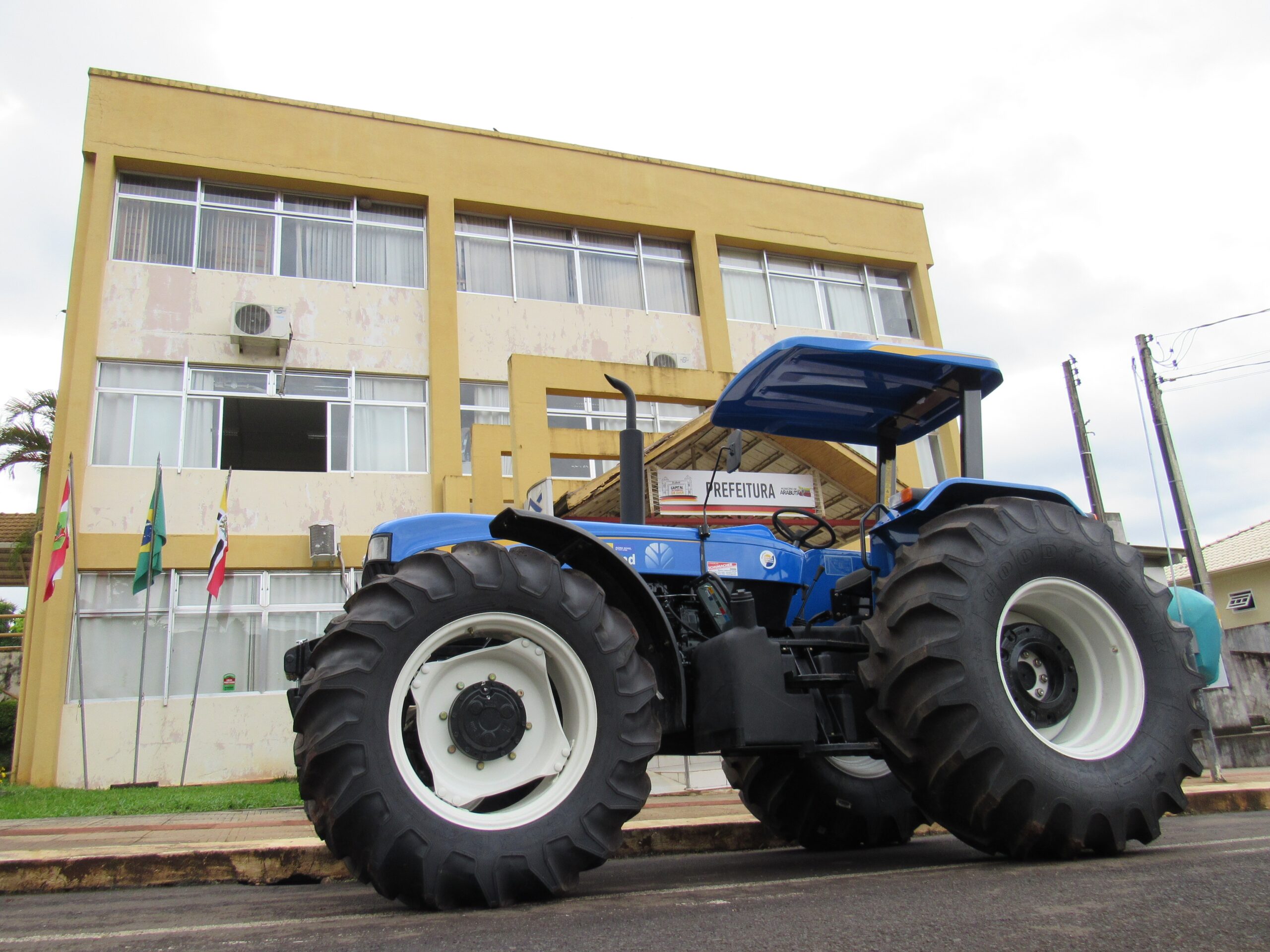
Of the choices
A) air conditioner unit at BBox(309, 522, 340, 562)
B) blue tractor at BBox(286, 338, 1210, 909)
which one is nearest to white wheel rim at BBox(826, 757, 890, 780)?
blue tractor at BBox(286, 338, 1210, 909)

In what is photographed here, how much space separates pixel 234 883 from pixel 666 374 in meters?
10.7

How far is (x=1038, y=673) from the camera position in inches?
156

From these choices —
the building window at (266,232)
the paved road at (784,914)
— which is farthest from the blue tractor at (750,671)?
the building window at (266,232)

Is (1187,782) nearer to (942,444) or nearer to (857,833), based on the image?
(857,833)

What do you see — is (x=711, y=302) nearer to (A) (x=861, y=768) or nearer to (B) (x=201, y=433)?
(B) (x=201, y=433)

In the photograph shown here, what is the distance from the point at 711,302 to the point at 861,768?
15.9 meters

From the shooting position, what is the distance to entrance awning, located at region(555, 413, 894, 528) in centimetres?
1112

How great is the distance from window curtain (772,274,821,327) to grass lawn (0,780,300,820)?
46.2 ft

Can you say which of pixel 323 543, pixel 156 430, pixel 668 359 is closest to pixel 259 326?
pixel 156 430

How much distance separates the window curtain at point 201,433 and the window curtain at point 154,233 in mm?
2713

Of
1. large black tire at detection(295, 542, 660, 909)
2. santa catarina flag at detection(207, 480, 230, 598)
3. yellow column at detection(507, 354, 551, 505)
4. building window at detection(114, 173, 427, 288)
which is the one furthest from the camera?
building window at detection(114, 173, 427, 288)

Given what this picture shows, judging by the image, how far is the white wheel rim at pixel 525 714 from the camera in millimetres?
3053

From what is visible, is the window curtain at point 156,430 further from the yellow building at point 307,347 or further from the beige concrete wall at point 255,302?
the beige concrete wall at point 255,302

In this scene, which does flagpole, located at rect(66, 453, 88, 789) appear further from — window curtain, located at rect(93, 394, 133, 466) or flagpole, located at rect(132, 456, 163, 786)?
flagpole, located at rect(132, 456, 163, 786)
